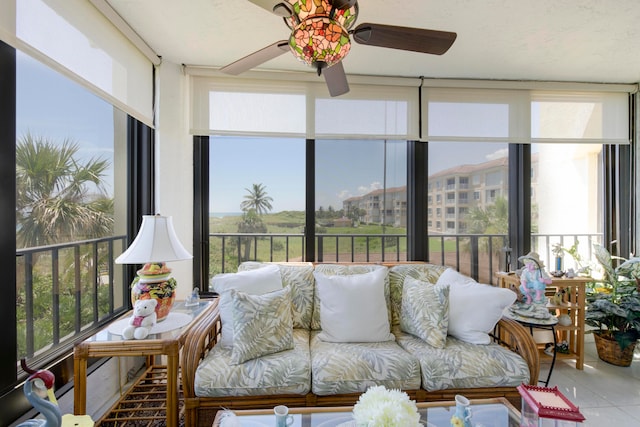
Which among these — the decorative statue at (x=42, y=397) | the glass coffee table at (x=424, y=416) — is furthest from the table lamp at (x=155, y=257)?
the glass coffee table at (x=424, y=416)

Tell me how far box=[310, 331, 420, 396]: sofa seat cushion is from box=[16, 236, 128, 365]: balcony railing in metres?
1.61

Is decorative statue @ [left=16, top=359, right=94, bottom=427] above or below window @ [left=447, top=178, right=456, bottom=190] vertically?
below

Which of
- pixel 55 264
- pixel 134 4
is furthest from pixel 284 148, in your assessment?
pixel 55 264

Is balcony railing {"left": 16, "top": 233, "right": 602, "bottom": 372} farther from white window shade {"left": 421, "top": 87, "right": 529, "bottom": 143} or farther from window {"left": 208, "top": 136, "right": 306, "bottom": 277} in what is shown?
white window shade {"left": 421, "top": 87, "right": 529, "bottom": 143}

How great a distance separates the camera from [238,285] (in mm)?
2104

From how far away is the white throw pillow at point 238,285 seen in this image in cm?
196

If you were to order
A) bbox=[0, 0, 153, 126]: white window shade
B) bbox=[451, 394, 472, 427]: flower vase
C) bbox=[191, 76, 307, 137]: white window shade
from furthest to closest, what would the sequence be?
bbox=[191, 76, 307, 137]: white window shade → bbox=[0, 0, 153, 126]: white window shade → bbox=[451, 394, 472, 427]: flower vase

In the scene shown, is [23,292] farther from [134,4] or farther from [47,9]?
[134,4]

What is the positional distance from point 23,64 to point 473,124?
133 inches

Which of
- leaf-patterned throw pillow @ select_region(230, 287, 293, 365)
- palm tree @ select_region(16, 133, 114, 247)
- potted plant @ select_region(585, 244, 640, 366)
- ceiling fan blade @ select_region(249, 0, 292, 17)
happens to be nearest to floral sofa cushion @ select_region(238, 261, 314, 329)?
leaf-patterned throw pillow @ select_region(230, 287, 293, 365)

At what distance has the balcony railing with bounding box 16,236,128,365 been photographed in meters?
1.71

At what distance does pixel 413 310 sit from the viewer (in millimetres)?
2115

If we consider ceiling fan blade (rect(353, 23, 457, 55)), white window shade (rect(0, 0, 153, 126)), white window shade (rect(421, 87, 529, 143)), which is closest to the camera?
ceiling fan blade (rect(353, 23, 457, 55))

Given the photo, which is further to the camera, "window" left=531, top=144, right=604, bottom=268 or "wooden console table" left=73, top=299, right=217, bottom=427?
"window" left=531, top=144, right=604, bottom=268
